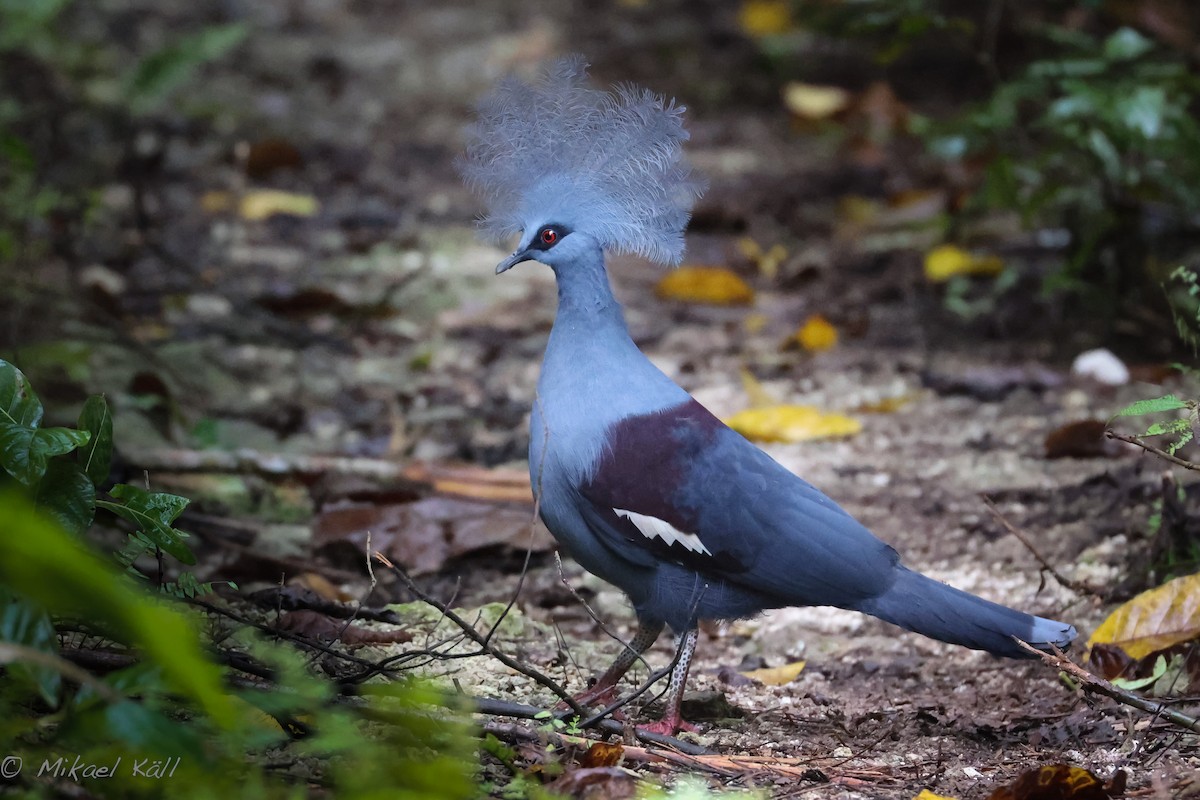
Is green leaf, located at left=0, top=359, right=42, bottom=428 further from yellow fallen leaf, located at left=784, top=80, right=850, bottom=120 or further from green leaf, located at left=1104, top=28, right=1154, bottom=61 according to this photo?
yellow fallen leaf, located at left=784, top=80, right=850, bottom=120

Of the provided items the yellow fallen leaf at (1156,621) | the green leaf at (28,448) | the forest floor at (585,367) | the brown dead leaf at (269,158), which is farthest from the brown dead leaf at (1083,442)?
the brown dead leaf at (269,158)

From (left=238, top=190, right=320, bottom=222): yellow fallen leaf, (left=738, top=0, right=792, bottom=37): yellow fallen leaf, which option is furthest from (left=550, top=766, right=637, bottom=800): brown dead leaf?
(left=738, top=0, right=792, bottom=37): yellow fallen leaf

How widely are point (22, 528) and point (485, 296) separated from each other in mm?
4131

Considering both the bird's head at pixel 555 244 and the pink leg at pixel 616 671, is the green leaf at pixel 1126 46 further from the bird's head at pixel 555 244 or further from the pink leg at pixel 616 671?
the pink leg at pixel 616 671

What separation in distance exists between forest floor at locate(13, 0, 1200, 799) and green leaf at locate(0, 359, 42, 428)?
0.87m

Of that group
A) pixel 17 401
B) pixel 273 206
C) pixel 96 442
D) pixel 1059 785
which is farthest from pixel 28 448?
pixel 273 206

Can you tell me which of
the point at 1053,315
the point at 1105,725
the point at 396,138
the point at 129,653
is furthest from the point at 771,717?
the point at 396,138

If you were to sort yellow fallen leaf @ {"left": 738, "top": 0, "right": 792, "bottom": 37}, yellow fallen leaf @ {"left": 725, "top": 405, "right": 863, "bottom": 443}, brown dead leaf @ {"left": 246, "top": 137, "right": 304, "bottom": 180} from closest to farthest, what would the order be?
yellow fallen leaf @ {"left": 725, "top": 405, "right": 863, "bottom": 443} → brown dead leaf @ {"left": 246, "top": 137, "right": 304, "bottom": 180} → yellow fallen leaf @ {"left": 738, "top": 0, "right": 792, "bottom": 37}

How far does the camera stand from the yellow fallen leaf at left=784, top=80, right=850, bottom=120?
7.37 m

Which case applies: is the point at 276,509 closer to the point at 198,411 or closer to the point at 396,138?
the point at 198,411

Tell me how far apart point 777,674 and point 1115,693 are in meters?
0.85

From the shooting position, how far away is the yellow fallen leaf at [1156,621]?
2885mm

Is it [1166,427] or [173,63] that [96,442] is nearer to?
[1166,427]

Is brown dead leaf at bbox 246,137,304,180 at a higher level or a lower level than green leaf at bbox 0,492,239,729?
higher
